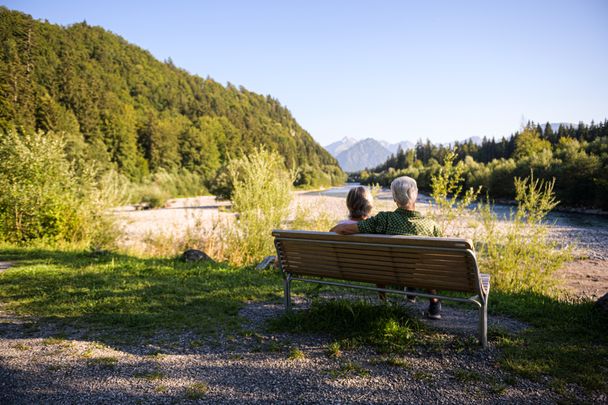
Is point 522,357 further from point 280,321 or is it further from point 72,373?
point 72,373

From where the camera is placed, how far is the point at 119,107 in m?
71.0

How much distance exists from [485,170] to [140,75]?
84.4 metres

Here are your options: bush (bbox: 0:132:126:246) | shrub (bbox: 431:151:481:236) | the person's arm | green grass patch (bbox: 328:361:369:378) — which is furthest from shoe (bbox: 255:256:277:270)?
bush (bbox: 0:132:126:246)

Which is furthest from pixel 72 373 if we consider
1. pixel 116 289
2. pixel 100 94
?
pixel 100 94

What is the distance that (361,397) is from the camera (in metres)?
2.58

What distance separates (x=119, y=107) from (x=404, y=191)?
77.9 m

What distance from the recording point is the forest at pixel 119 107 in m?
44.1

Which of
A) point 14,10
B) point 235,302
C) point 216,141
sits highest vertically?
point 14,10

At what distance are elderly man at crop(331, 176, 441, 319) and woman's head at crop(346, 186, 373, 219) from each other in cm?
53

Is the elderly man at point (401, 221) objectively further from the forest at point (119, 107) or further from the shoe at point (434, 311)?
the forest at point (119, 107)

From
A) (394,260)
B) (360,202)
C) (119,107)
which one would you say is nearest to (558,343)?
(394,260)

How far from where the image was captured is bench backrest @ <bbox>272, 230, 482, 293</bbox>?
3176 mm

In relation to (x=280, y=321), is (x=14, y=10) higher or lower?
higher

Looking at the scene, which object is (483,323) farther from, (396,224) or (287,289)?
(287,289)
